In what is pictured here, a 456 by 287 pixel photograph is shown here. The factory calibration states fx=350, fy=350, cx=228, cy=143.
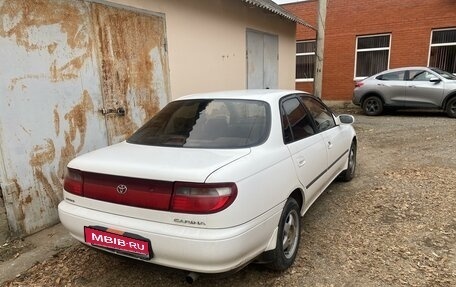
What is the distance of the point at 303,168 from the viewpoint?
10.2 ft

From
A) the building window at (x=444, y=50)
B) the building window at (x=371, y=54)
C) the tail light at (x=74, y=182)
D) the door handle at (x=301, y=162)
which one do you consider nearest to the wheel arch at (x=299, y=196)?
the door handle at (x=301, y=162)

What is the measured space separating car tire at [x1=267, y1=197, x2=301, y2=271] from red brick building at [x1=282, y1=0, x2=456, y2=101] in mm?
13225

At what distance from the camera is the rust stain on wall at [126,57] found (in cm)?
451

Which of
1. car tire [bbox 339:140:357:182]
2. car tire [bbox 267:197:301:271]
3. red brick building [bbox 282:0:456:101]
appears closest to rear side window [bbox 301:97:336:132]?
car tire [bbox 339:140:357:182]

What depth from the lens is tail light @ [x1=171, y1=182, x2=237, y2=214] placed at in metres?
2.17

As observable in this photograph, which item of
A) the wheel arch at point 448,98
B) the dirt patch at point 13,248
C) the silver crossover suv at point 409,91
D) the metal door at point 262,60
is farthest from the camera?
the silver crossover suv at point 409,91

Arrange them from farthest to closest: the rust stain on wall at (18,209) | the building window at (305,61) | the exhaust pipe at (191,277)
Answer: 1. the building window at (305,61)
2. the rust stain on wall at (18,209)
3. the exhaust pipe at (191,277)

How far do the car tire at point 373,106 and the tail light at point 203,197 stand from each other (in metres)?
11.0

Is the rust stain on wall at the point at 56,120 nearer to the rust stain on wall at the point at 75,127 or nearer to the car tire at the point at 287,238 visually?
the rust stain on wall at the point at 75,127

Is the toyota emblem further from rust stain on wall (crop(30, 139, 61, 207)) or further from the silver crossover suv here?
the silver crossover suv

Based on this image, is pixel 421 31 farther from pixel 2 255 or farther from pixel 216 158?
pixel 2 255

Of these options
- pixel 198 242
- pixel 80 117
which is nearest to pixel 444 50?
pixel 80 117

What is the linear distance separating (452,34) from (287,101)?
13023mm

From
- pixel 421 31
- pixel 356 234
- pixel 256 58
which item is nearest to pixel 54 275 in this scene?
pixel 356 234
